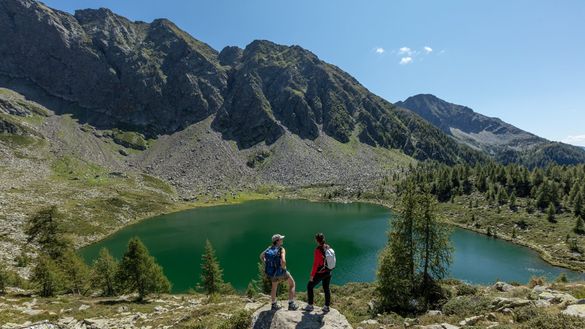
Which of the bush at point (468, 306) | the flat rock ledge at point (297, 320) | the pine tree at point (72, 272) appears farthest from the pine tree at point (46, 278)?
the bush at point (468, 306)

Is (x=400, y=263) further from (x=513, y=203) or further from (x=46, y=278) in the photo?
(x=513, y=203)

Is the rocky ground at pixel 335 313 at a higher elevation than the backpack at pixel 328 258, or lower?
lower

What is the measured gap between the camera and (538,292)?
23.9 m

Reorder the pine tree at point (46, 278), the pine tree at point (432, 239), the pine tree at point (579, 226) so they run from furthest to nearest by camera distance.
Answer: the pine tree at point (579, 226) < the pine tree at point (46, 278) < the pine tree at point (432, 239)

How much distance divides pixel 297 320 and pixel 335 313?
2174mm

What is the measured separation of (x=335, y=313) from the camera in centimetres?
1603

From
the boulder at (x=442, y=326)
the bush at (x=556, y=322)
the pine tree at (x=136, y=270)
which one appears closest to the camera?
the bush at (x=556, y=322)

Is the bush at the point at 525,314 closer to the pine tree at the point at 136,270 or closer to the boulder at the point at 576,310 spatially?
the boulder at the point at 576,310

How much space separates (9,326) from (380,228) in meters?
112

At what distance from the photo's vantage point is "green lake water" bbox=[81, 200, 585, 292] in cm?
7519

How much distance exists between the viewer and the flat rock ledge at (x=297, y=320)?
1464cm

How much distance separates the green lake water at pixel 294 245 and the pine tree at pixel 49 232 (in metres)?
24.7

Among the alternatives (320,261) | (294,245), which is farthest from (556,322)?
(294,245)

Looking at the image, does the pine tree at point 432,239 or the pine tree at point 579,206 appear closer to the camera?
the pine tree at point 432,239
